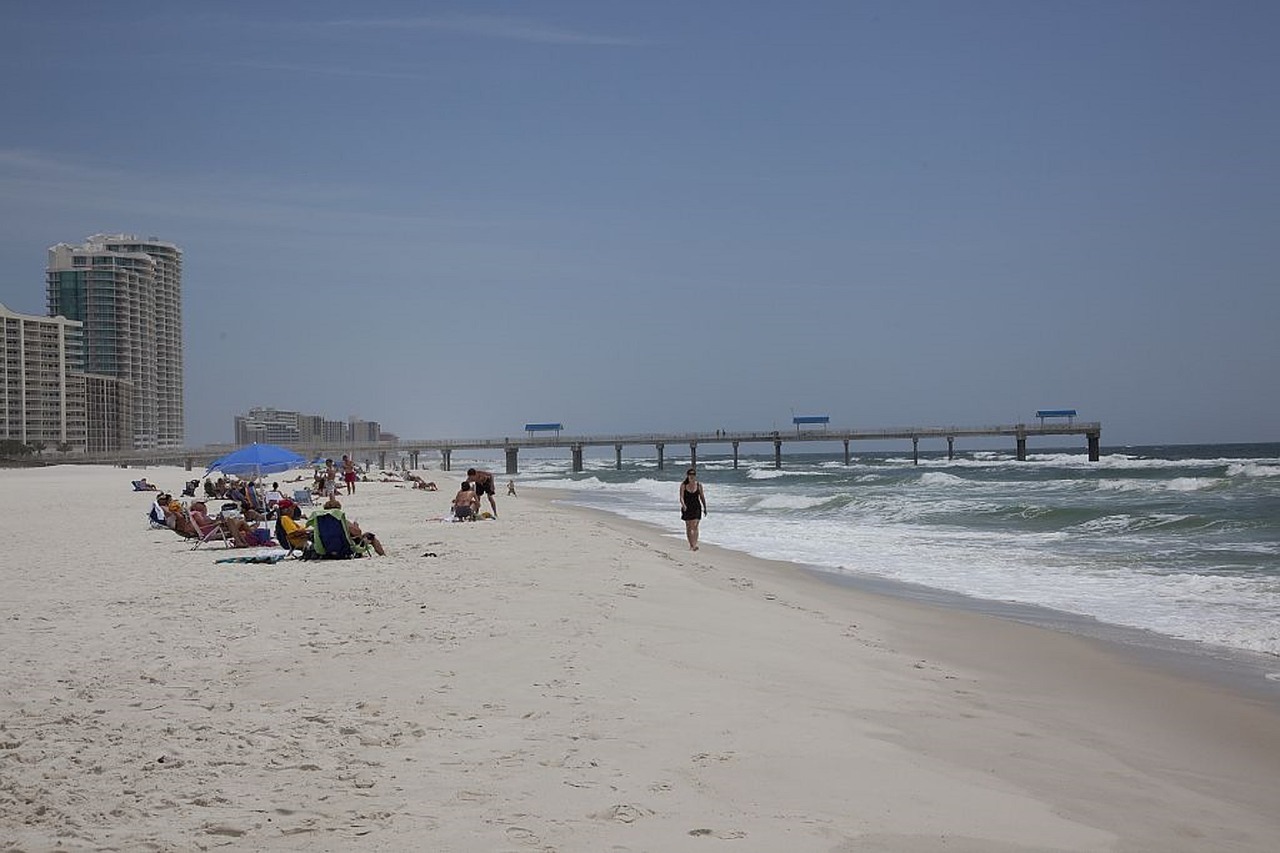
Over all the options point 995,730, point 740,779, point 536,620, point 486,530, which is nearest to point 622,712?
Result: point 740,779

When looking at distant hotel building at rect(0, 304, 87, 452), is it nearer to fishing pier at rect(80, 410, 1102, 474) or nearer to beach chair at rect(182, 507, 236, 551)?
fishing pier at rect(80, 410, 1102, 474)

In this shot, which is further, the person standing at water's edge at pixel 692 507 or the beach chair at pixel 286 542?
the person standing at water's edge at pixel 692 507

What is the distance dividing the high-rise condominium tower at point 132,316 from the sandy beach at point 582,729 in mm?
120444

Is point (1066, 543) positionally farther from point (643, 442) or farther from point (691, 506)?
point (643, 442)

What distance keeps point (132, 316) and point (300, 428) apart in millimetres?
36443

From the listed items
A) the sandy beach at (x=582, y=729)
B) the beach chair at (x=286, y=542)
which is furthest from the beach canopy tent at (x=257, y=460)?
the sandy beach at (x=582, y=729)

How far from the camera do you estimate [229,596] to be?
8836 mm

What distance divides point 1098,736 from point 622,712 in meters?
2.69

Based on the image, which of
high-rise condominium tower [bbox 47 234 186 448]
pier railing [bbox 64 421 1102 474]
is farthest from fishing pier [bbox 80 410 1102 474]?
high-rise condominium tower [bbox 47 234 186 448]

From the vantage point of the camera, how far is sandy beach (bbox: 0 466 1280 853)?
3.62 metres

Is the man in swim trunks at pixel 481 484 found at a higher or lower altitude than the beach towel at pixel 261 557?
higher

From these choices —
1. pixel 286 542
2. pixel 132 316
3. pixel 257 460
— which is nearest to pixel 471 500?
pixel 286 542

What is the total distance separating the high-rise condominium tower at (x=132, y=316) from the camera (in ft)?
394

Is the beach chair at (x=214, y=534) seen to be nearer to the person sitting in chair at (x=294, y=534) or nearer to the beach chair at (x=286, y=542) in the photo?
the beach chair at (x=286, y=542)
